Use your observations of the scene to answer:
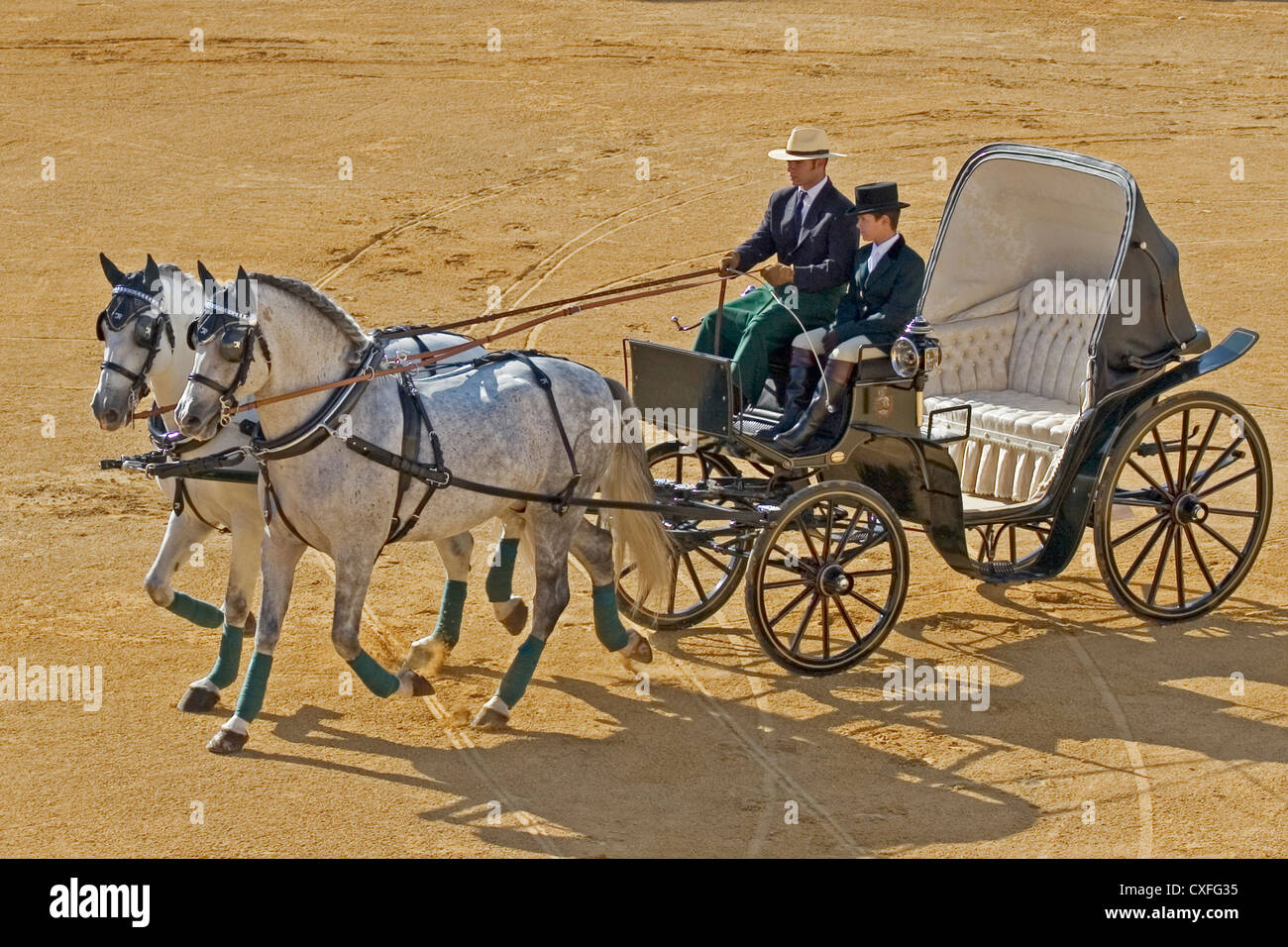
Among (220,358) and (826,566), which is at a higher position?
(220,358)

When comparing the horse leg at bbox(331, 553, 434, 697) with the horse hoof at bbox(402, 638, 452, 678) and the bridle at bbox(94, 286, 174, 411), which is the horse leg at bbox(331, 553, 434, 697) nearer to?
the horse hoof at bbox(402, 638, 452, 678)

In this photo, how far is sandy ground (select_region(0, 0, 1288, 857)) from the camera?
795cm

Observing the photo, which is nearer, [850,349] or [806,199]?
[850,349]

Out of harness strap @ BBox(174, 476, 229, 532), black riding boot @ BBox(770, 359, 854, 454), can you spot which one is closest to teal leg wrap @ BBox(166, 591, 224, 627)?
harness strap @ BBox(174, 476, 229, 532)

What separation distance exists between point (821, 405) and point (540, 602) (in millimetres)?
1681

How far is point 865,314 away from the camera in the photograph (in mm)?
9438

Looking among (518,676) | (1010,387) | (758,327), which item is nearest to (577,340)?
(1010,387)

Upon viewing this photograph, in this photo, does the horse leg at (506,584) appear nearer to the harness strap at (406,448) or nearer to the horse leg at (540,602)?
the horse leg at (540,602)

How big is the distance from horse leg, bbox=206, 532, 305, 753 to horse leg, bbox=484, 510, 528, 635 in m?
1.33

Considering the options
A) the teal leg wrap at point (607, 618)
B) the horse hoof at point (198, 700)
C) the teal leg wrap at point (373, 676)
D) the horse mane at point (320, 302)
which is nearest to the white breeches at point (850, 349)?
the teal leg wrap at point (607, 618)

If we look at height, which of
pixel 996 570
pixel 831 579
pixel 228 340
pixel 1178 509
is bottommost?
pixel 996 570

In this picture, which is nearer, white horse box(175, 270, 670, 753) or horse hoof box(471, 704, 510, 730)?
white horse box(175, 270, 670, 753)

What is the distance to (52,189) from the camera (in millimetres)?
18594

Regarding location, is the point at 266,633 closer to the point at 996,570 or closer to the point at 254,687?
the point at 254,687
